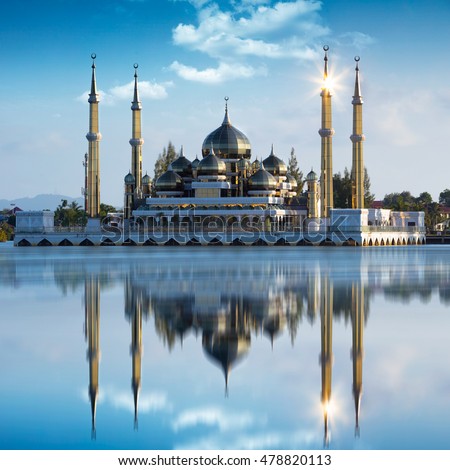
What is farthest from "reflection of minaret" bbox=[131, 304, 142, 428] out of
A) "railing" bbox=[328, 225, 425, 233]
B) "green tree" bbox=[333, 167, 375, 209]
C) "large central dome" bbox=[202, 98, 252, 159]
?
"green tree" bbox=[333, 167, 375, 209]

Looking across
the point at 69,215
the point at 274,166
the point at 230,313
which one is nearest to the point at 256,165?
the point at 274,166

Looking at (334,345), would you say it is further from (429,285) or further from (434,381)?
(429,285)

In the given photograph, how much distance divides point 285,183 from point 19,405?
209ft

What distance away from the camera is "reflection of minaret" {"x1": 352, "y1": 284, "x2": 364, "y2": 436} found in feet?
27.2

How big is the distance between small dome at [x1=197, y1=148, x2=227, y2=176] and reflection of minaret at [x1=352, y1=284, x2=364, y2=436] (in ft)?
155

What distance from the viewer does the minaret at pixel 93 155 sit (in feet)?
220

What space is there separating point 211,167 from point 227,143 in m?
4.66

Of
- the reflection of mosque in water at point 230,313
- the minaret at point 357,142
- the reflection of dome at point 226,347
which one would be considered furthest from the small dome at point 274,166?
the reflection of dome at point 226,347

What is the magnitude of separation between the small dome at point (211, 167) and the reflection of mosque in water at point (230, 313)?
42546mm

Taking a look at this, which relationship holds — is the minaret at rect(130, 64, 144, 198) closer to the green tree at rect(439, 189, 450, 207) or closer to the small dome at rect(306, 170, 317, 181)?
the small dome at rect(306, 170, 317, 181)

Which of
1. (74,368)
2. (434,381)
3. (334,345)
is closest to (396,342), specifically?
(334,345)

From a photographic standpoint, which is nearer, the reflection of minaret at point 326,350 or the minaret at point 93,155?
the reflection of minaret at point 326,350

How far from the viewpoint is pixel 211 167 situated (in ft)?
217

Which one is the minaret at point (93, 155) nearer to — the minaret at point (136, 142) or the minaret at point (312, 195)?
the minaret at point (136, 142)
